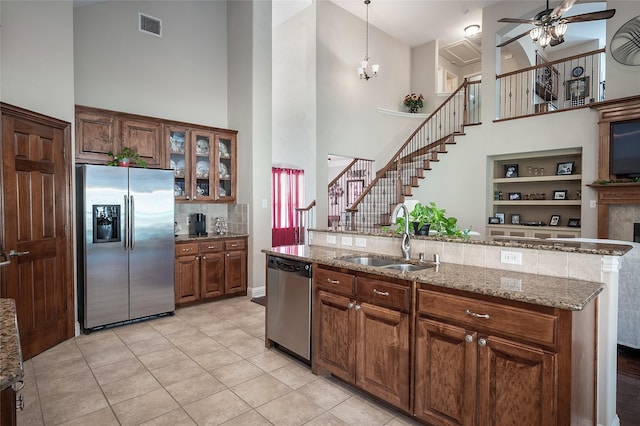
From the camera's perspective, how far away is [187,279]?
15.2 ft

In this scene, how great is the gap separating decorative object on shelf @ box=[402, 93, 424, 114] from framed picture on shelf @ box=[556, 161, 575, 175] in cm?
369

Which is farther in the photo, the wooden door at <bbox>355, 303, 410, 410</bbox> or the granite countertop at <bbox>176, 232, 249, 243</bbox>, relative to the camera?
the granite countertop at <bbox>176, 232, 249, 243</bbox>

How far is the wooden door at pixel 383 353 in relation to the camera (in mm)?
2158

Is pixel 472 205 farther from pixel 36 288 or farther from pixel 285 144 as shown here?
pixel 36 288

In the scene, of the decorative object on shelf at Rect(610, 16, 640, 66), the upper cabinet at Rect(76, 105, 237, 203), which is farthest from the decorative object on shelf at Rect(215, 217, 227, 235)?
the decorative object on shelf at Rect(610, 16, 640, 66)

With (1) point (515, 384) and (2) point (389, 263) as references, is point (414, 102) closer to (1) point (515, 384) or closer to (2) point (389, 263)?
(2) point (389, 263)

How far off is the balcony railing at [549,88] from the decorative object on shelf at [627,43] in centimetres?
65

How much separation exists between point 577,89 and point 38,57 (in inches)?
402

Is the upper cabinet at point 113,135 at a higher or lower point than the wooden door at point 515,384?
higher

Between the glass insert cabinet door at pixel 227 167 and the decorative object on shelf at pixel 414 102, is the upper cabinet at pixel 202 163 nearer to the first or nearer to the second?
the glass insert cabinet door at pixel 227 167

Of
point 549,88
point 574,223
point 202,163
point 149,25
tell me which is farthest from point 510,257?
point 549,88

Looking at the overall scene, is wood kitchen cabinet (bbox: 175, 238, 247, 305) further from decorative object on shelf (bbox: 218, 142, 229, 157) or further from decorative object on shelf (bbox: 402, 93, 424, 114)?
decorative object on shelf (bbox: 402, 93, 424, 114)

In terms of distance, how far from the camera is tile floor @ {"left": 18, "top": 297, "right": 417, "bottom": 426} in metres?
2.28

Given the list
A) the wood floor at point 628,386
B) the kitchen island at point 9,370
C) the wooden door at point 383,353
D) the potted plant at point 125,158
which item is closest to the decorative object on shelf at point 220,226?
the potted plant at point 125,158
